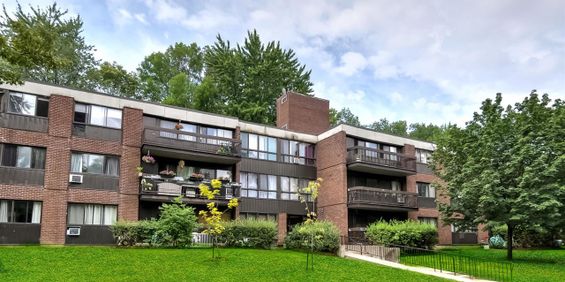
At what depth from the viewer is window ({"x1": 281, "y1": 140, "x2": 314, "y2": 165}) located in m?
30.6

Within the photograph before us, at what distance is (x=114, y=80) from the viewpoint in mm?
45531

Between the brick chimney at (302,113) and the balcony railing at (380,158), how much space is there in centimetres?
539

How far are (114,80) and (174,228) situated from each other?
28.6 metres

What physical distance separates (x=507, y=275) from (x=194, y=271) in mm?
11550

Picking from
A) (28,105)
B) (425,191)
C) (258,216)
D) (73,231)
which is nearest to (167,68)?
(258,216)

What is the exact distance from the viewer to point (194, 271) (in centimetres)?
1539

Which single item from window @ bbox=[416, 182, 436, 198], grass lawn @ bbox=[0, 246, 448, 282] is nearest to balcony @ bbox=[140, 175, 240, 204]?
grass lawn @ bbox=[0, 246, 448, 282]

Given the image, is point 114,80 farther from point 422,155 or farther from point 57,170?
point 422,155

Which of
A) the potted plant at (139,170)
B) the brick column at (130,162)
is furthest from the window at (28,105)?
the potted plant at (139,170)

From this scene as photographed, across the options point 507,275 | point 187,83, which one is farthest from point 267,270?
point 187,83

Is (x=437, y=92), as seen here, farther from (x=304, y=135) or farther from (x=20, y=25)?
(x=20, y=25)

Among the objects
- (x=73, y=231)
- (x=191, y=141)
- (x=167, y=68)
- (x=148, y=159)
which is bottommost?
(x=73, y=231)

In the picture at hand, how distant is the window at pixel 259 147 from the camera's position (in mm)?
29141

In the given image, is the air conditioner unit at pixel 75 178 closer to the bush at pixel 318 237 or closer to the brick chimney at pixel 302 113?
the bush at pixel 318 237
